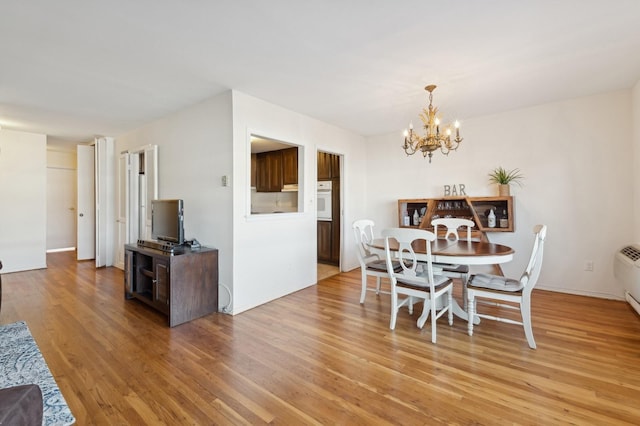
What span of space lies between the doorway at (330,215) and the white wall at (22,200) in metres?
4.94

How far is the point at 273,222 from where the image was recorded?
3682 millimetres

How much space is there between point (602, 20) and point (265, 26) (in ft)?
7.71

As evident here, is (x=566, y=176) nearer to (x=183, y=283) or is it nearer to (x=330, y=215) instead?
(x=330, y=215)

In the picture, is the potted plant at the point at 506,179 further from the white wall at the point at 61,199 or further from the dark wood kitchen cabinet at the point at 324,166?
the white wall at the point at 61,199

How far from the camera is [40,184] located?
524cm

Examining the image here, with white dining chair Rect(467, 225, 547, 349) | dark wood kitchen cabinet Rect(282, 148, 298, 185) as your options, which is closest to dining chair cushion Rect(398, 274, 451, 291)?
white dining chair Rect(467, 225, 547, 349)

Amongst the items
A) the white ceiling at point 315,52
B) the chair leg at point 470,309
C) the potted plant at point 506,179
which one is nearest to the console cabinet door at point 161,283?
the white ceiling at point 315,52

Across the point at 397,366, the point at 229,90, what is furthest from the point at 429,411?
the point at 229,90

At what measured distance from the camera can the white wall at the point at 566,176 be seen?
3512mm

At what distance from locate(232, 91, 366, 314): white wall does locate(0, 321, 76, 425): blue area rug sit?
1567mm

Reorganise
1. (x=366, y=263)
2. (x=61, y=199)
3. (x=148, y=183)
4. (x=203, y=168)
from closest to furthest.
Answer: (x=203, y=168) < (x=366, y=263) < (x=148, y=183) < (x=61, y=199)

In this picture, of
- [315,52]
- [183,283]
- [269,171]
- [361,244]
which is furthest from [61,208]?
[315,52]

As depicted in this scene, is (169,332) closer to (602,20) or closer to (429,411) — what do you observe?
(429,411)

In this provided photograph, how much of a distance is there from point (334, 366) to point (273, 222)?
6.35ft
